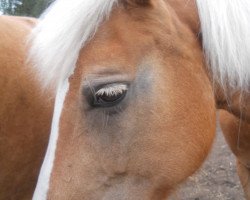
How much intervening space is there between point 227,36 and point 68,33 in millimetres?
721

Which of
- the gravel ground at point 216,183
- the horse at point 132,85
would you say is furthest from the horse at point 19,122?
the gravel ground at point 216,183

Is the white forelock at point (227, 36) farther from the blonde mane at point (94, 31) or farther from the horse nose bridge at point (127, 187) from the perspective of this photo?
the horse nose bridge at point (127, 187)

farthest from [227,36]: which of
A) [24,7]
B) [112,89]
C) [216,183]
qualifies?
[24,7]

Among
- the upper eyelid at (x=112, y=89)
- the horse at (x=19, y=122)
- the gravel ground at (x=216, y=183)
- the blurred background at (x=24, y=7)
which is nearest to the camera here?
the upper eyelid at (x=112, y=89)

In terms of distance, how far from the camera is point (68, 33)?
1.77m

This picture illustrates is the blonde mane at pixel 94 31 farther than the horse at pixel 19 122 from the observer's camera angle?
No

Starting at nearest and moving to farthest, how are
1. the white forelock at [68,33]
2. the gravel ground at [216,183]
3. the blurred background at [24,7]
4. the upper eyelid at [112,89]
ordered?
the upper eyelid at [112,89], the white forelock at [68,33], the gravel ground at [216,183], the blurred background at [24,7]

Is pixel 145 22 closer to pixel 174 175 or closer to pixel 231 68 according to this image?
pixel 231 68

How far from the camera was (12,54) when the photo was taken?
2793 mm

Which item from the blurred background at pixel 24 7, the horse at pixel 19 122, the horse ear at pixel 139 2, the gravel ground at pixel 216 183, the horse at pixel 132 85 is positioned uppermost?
the horse ear at pixel 139 2

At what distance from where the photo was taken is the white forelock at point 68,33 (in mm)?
1768

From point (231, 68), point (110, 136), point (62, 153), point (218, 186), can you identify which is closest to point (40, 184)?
point (62, 153)

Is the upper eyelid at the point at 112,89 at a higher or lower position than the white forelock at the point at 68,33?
lower

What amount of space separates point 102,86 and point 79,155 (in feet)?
1.00
